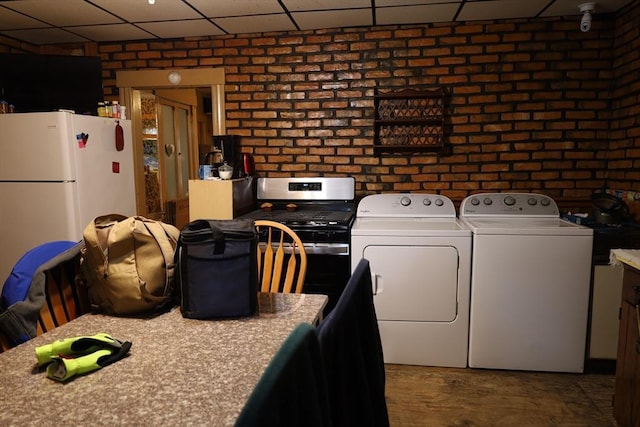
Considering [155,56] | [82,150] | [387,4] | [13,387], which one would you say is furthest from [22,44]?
[13,387]

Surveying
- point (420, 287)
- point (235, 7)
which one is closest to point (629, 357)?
point (420, 287)

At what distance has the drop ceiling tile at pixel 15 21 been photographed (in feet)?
9.50

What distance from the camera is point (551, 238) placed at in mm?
2469

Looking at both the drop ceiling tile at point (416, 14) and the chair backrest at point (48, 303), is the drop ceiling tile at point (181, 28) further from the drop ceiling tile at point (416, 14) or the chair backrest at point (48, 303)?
the chair backrest at point (48, 303)

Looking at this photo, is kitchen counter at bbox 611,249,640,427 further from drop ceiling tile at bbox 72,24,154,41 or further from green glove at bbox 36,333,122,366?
drop ceiling tile at bbox 72,24,154,41

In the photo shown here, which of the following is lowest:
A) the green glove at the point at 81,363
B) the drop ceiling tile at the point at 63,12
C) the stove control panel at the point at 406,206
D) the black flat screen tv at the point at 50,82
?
the green glove at the point at 81,363

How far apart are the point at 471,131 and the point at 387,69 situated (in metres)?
0.77

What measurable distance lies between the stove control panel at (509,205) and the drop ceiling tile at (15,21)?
3.24m

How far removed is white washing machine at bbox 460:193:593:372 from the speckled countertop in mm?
1537

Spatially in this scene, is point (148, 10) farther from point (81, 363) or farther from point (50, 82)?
point (81, 363)

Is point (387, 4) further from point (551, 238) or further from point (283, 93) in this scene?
point (551, 238)

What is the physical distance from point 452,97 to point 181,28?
206cm

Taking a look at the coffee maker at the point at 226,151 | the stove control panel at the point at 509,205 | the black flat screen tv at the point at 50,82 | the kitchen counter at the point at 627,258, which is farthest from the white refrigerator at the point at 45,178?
the kitchen counter at the point at 627,258

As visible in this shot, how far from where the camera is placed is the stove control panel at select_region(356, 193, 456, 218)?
3045 millimetres
